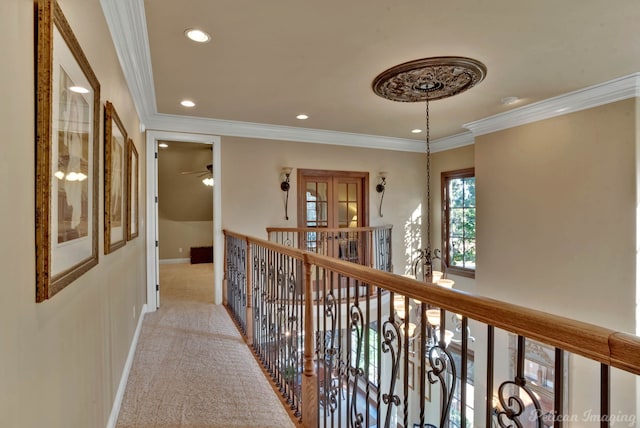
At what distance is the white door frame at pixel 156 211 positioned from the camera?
4250 millimetres

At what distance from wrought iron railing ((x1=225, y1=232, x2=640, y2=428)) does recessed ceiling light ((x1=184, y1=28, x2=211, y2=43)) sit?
1.62 metres

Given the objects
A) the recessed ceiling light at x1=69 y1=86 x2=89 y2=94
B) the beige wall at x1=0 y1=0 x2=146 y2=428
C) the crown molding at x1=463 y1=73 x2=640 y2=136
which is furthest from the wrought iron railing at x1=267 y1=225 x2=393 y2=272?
the recessed ceiling light at x1=69 y1=86 x2=89 y2=94

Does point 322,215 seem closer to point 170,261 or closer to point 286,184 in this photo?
point 286,184

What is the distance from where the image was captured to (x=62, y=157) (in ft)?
3.71

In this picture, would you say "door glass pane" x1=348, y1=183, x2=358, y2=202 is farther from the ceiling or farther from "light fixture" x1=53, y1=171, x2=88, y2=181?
"light fixture" x1=53, y1=171, x2=88, y2=181

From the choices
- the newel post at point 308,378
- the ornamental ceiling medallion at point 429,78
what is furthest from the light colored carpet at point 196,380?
the ornamental ceiling medallion at point 429,78

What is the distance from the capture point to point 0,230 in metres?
0.75

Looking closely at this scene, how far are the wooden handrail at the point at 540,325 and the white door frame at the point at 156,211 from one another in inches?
149

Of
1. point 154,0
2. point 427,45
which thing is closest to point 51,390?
point 154,0

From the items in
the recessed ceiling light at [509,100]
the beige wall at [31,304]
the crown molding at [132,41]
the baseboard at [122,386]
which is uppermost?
the recessed ceiling light at [509,100]

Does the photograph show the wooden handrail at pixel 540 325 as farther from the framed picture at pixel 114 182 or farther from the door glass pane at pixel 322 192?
the door glass pane at pixel 322 192

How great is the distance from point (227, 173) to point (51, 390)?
382 centimetres

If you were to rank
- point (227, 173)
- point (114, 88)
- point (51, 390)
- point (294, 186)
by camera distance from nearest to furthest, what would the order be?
point (51, 390), point (114, 88), point (227, 173), point (294, 186)

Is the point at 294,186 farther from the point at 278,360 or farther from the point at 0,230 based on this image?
the point at 0,230
